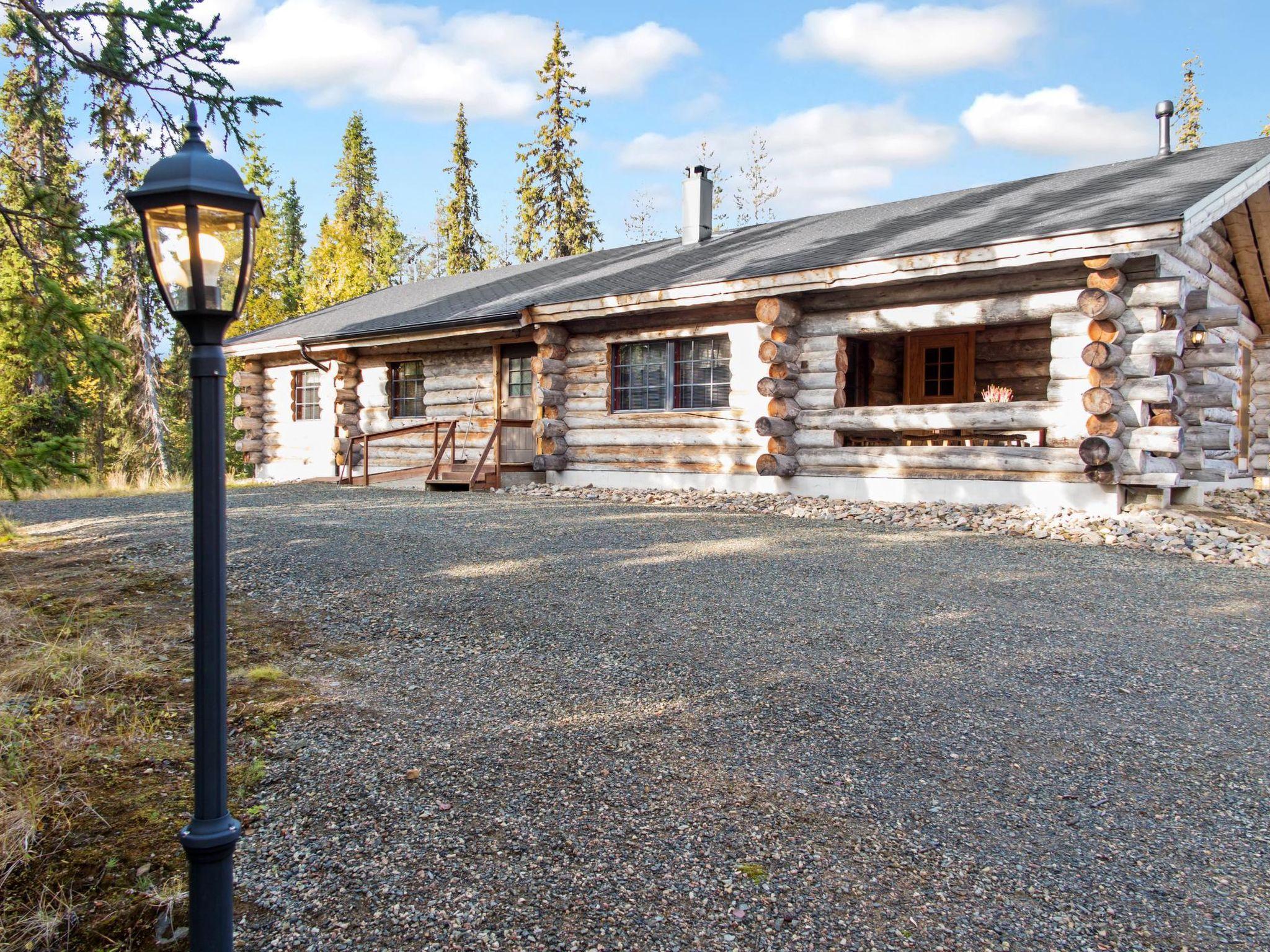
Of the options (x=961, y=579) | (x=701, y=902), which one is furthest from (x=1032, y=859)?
(x=961, y=579)

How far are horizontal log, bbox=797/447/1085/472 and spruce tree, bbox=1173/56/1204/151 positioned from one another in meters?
30.1

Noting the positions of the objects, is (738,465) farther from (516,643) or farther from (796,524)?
(516,643)

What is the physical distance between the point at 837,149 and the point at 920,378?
4273cm

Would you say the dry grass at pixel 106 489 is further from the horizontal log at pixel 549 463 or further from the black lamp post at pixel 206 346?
the black lamp post at pixel 206 346

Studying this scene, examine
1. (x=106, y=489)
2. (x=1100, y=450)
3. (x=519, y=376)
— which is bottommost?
(x=106, y=489)

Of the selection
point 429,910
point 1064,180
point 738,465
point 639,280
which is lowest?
point 429,910

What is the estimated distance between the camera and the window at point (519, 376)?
653 inches

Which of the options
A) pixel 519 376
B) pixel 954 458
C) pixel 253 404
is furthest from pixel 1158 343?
pixel 253 404

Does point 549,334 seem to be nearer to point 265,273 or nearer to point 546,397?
point 546,397

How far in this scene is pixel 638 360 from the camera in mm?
14281

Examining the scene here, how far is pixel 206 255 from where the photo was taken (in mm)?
2537

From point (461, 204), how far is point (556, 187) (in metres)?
5.03

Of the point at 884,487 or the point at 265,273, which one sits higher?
the point at 265,273

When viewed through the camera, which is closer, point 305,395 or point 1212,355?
point 1212,355
